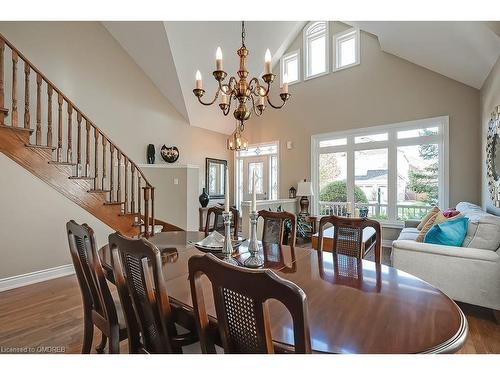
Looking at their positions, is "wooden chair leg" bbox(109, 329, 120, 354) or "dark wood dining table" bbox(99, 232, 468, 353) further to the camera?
"wooden chair leg" bbox(109, 329, 120, 354)

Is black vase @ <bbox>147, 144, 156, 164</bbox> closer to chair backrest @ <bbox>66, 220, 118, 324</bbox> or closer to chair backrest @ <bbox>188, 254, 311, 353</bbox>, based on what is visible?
chair backrest @ <bbox>66, 220, 118, 324</bbox>

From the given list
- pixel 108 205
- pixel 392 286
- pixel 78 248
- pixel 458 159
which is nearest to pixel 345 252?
pixel 392 286

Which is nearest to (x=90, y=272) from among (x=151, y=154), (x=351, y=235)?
(x=351, y=235)

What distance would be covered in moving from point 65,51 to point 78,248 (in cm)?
394

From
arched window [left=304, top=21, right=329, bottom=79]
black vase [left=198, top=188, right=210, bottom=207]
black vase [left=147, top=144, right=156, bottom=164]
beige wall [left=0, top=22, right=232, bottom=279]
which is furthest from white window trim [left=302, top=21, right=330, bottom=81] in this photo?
black vase [left=147, top=144, right=156, bottom=164]

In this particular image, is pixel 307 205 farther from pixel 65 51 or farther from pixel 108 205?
pixel 65 51

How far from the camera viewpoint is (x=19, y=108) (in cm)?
348

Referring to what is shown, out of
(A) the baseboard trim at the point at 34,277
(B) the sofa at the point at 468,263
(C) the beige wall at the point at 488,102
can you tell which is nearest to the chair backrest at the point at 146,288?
(B) the sofa at the point at 468,263

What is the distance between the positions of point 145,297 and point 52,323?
184 centimetres

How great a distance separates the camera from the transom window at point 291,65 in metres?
5.99

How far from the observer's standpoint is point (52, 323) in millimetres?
2186

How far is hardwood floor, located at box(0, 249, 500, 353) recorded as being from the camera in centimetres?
187

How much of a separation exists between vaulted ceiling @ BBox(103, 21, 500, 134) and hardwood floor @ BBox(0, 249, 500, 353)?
268 cm

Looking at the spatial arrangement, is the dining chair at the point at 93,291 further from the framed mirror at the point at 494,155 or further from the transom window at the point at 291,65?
the transom window at the point at 291,65
